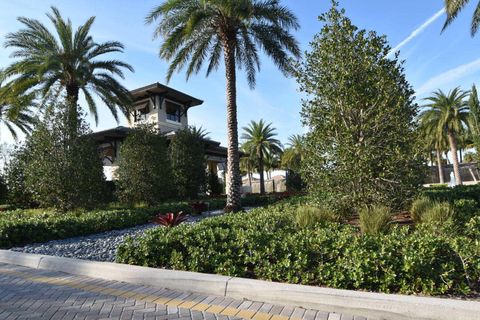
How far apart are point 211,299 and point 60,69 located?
1723 centimetres

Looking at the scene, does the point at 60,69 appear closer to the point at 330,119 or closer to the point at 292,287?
the point at 330,119

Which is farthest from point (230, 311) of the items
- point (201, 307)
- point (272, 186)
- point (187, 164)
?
point (272, 186)

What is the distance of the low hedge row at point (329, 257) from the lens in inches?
149

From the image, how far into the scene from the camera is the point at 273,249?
15.3 ft

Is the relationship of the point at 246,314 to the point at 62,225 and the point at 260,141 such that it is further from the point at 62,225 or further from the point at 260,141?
the point at 260,141

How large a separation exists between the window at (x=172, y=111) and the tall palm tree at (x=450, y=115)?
895 inches

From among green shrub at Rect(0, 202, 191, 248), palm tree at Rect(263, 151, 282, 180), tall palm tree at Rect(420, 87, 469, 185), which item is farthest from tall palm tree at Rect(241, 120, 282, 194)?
green shrub at Rect(0, 202, 191, 248)

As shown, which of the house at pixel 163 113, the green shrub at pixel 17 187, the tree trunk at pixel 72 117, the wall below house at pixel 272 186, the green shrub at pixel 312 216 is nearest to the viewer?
the green shrub at pixel 312 216

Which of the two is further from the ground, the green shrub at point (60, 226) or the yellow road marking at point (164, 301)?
the green shrub at point (60, 226)

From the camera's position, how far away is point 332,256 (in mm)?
4371

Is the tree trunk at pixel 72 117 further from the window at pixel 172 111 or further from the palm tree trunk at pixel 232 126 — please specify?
the window at pixel 172 111

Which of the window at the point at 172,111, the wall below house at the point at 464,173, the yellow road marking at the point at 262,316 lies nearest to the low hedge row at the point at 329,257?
the yellow road marking at the point at 262,316

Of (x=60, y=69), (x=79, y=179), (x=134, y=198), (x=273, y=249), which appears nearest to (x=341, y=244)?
(x=273, y=249)

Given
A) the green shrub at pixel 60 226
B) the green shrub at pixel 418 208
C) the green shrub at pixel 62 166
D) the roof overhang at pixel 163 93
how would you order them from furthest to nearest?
1. the roof overhang at pixel 163 93
2. the green shrub at pixel 62 166
3. the green shrub at pixel 60 226
4. the green shrub at pixel 418 208
